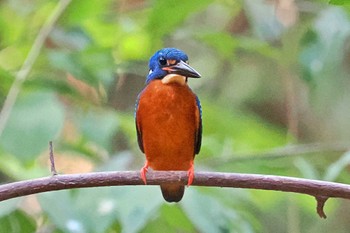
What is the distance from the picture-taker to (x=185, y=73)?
2959 millimetres

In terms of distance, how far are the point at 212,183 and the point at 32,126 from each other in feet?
3.99

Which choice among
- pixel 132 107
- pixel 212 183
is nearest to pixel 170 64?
pixel 212 183

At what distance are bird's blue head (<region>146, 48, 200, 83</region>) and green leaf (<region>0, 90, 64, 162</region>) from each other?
16.2 inches

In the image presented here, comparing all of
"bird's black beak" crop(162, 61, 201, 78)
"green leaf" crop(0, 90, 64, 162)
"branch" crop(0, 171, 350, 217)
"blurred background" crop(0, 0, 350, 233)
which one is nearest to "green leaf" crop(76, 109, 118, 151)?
"blurred background" crop(0, 0, 350, 233)

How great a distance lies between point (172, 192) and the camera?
288 cm

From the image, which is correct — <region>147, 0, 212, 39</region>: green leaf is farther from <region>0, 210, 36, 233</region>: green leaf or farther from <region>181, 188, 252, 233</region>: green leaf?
<region>0, 210, 36, 233</region>: green leaf

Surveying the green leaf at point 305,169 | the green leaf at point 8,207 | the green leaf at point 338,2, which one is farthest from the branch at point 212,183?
the green leaf at point 305,169

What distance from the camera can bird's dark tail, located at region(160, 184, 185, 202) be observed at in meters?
2.85

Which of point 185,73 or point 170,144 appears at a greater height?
point 185,73

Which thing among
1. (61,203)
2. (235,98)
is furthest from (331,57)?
(235,98)

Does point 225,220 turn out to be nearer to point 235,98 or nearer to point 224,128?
point 224,128

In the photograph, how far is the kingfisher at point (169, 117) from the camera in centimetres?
307

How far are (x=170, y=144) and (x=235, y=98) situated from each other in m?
2.30

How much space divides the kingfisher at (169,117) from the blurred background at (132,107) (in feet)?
0.51
